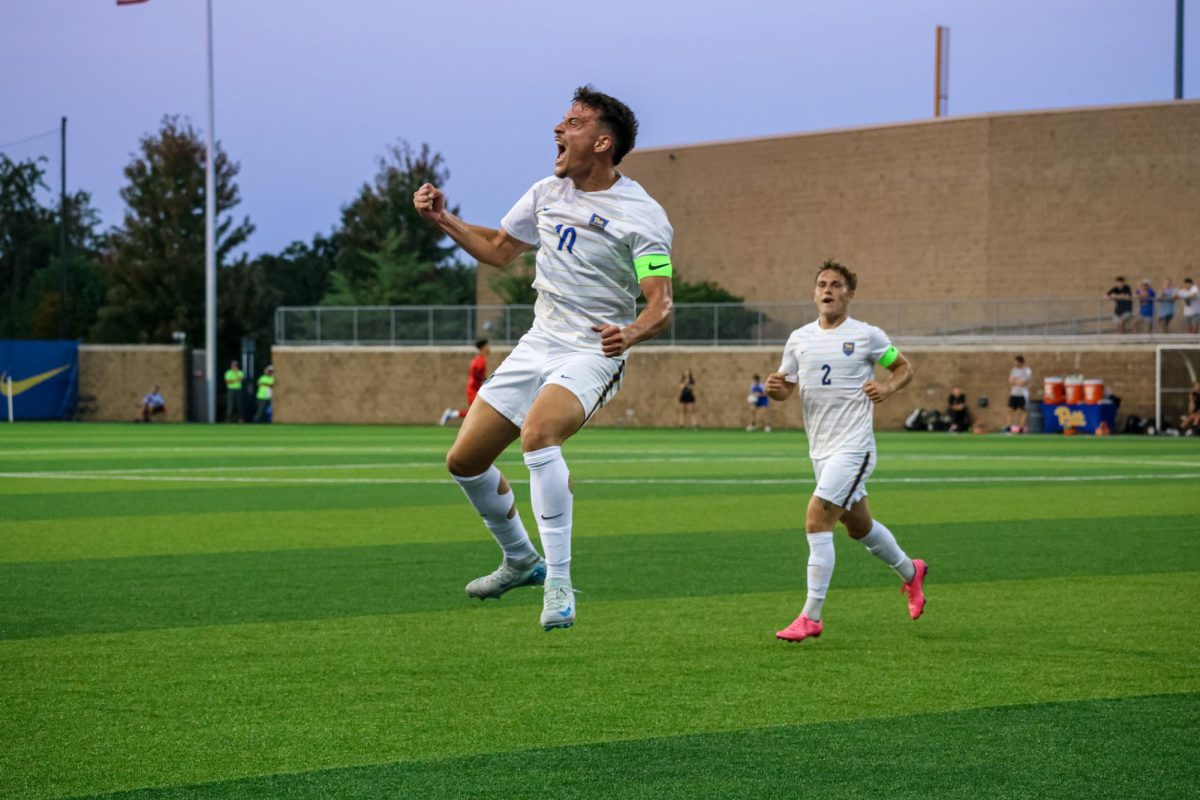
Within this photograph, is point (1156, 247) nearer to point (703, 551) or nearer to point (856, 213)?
point (856, 213)

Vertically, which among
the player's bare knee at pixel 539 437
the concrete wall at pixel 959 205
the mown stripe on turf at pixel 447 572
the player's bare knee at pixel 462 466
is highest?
the concrete wall at pixel 959 205

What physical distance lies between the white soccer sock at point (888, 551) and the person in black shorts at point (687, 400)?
38.4 m

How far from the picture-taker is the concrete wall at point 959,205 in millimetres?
50094

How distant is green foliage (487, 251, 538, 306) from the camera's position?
61625 millimetres

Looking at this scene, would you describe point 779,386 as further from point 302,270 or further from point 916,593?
point 302,270

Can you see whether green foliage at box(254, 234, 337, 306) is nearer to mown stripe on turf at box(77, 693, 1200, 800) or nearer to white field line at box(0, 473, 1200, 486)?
white field line at box(0, 473, 1200, 486)

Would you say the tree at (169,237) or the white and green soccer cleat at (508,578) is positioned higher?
the tree at (169,237)

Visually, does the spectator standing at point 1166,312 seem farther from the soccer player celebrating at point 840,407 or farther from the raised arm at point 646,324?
the raised arm at point 646,324

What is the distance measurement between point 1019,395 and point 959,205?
12.9 meters

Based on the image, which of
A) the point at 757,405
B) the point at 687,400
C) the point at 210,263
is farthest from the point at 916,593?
the point at 210,263

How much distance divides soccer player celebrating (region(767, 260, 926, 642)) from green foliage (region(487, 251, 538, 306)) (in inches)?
2031

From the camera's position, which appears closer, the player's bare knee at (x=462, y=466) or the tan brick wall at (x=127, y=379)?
the player's bare knee at (x=462, y=466)

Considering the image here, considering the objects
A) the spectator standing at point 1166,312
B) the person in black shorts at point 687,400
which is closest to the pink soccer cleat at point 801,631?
the spectator standing at point 1166,312

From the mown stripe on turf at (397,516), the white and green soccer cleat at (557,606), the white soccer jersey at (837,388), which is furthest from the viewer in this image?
the mown stripe on turf at (397,516)
